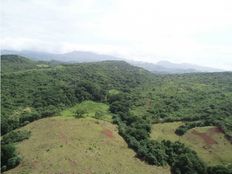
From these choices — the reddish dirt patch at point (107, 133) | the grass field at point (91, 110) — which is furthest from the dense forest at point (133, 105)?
the reddish dirt patch at point (107, 133)

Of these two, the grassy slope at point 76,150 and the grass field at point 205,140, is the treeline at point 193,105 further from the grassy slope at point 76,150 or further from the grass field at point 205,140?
the grassy slope at point 76,150

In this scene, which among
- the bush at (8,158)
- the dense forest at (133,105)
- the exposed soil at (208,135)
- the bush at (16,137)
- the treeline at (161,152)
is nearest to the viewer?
the bush at (8,158)

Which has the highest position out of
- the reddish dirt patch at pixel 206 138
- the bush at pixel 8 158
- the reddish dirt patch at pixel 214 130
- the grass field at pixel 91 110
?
the bush at pixel 8 158

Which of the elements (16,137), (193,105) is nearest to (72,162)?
(16,137)

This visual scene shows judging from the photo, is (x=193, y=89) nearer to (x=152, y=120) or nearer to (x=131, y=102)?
(x=131, y=102)

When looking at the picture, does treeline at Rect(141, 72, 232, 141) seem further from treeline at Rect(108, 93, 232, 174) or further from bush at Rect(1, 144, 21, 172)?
bush at Rect(1, 144, 21, 172)

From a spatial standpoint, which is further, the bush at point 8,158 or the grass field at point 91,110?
the grass field at point 91,110

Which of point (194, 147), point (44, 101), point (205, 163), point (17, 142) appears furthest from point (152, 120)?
point (17, 142)
